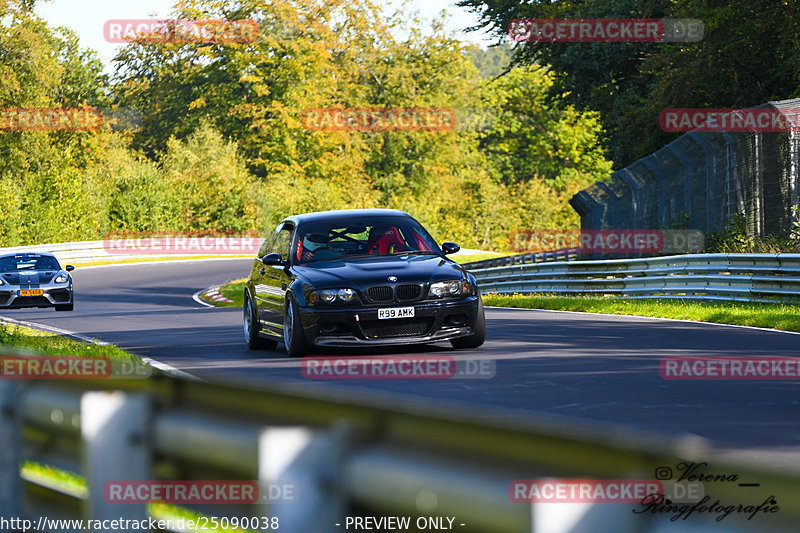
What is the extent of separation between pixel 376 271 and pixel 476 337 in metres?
1.36

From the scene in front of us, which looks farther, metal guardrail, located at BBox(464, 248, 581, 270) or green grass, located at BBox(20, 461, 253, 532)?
metal guardrail, located at BBox(464, 248, 581, 270)

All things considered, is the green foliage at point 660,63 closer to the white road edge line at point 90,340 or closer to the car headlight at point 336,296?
the white road edge line at point 90,340

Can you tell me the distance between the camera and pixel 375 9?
9588cm

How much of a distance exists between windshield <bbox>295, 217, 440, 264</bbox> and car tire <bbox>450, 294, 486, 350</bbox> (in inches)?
47.4

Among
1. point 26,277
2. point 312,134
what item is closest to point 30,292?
point 26,277

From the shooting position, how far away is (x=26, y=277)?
28.3 meters

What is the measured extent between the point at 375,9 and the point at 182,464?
94.1m

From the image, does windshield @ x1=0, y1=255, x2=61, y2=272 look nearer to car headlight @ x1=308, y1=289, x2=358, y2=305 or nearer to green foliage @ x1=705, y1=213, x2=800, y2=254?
green foliage @ x1=705, y1=213, x2=800, y2=254

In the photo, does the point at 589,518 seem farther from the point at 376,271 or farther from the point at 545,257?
the point at 545,257

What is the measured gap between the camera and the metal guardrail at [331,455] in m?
2.43

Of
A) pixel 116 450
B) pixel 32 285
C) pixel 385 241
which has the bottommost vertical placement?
pixel 32 285

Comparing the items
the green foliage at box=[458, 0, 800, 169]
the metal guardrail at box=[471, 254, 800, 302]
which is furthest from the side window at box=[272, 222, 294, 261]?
the green foliage at box=[458, 0, 800, 169]

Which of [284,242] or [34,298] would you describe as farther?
[34,298]

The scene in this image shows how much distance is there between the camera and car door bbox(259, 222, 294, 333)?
1488 centimetres
